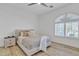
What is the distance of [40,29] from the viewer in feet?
5.12

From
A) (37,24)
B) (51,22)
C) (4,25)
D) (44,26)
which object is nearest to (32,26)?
(37,24)

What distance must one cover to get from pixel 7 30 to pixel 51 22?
2.82ft

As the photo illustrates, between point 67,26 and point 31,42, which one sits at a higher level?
point 67,26

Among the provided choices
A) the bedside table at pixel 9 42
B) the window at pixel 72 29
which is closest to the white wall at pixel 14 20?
the bedside table at pixel 9 42

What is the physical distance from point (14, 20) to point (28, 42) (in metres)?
0.51

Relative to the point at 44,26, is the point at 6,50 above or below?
below

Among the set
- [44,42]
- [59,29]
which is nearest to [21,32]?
[44,42]

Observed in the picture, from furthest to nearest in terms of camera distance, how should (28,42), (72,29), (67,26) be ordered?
(28,42) < (67,26) < (72,29)

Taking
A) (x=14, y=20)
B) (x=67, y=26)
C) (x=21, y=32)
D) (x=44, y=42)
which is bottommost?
(x=44, y=42)

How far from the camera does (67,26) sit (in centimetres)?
149

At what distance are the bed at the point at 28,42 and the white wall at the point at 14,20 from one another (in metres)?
0.15

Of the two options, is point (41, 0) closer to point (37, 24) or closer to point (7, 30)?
point (37, 24)

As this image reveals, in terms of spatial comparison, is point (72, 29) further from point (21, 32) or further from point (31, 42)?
point (21, 32)

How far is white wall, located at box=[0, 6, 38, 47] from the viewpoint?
54.5 inches
